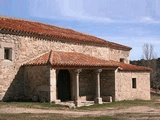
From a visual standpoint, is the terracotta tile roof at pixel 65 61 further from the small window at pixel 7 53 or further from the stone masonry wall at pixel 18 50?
the small window at pixel 7 53

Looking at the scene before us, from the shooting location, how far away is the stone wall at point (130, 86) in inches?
817

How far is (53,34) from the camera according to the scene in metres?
19.0

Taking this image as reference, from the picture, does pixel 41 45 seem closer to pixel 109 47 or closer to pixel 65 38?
pixel 65 38

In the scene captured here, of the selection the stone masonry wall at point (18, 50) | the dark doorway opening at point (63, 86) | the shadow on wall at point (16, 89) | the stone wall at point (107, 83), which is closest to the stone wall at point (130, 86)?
the stone wall at point (107, 83)

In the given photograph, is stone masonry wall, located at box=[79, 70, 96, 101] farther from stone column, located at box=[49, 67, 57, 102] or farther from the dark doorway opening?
stone column, located at box=[49, 67, 57, 102]

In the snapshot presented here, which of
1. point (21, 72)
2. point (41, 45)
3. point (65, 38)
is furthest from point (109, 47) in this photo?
point (21, 72)

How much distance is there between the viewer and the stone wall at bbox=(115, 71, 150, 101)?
20.8 m

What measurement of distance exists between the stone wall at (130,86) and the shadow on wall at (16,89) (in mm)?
7061

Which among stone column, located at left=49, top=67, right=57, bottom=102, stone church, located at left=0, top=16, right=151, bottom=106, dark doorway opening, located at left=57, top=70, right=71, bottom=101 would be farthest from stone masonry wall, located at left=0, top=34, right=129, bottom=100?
stone column, located at left=49, top=67, right=57, bottom=102

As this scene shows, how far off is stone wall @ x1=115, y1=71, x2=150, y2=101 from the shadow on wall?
7.06 metres

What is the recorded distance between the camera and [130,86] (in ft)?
73.4

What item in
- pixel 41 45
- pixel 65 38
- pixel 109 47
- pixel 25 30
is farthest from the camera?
pixel 109 47

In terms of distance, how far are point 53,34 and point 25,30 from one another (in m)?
2.47

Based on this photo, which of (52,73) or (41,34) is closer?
(52,73)
